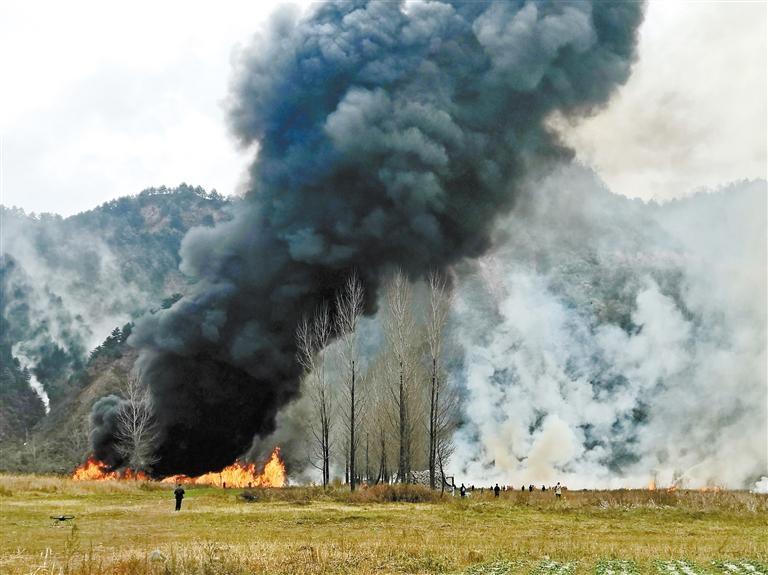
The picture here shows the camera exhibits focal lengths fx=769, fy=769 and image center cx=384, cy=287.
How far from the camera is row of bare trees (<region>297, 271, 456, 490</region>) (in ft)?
173

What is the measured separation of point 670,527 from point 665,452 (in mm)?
56985

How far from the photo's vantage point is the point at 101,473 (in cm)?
6094

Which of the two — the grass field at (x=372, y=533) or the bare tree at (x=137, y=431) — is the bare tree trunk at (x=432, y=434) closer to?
the grass field at (x=372, y=533)

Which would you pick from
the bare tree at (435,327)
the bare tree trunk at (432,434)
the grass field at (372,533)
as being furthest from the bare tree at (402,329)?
the grass field at (372,533)

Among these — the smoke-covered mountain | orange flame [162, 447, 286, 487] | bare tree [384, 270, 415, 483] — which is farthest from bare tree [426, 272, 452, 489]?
the smoke-covered mountain

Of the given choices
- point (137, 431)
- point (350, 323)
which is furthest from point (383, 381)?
point (137, 431)

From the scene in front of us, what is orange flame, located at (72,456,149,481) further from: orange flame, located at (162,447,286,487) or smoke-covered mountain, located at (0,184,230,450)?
smoke-covered mountain, located at (0,184,230,450)

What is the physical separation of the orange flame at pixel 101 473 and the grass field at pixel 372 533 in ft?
35.6

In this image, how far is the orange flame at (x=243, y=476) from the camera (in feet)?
203

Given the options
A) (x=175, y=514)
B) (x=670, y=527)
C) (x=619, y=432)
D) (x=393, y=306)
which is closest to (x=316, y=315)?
(x=393, y=306)

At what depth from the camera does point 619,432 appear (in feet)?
284

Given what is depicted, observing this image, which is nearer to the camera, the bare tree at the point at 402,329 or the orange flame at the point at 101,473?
the bare tree at the point at 402,329

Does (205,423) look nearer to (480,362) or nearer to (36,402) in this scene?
(480,362)

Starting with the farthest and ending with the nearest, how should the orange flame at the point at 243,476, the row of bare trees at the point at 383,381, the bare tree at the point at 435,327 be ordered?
the orange flame at the point at 243,476 < the row of bare trees at the point at 383,381 < the bare tree at the point at 435,327
